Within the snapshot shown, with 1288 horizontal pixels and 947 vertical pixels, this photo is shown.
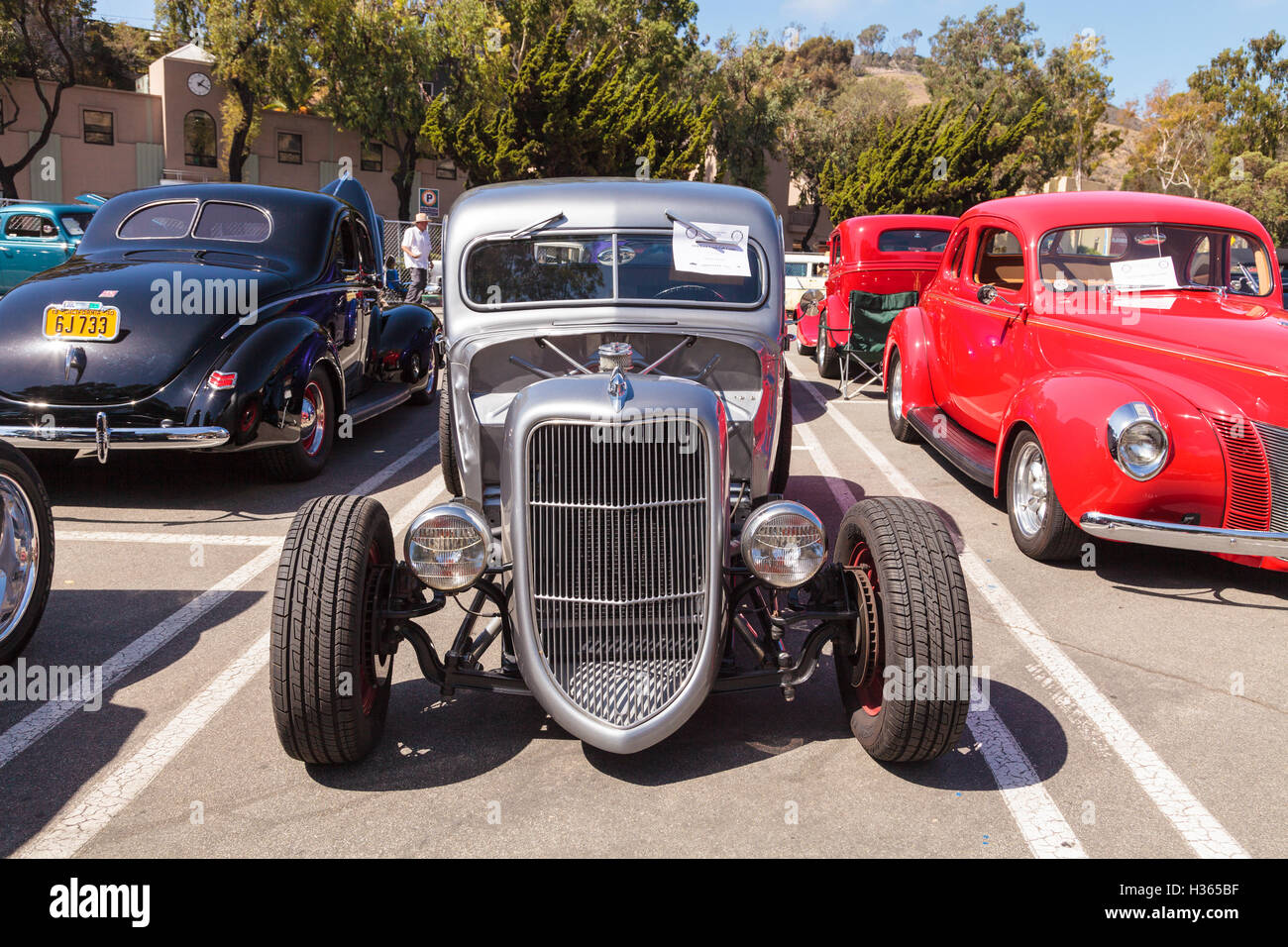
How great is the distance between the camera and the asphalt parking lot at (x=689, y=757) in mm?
2992

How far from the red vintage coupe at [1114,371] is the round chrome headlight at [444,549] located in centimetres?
312

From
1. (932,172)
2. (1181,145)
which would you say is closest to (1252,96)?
(1181,145)

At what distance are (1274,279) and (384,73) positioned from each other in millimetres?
32670

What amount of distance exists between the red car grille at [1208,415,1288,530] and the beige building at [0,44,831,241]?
33052 mm

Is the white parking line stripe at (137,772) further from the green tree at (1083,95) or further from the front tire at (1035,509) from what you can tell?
the green tree at (1083,95)

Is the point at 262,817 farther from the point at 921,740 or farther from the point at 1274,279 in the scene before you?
the point at 1274,279

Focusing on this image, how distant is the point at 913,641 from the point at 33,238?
16.7 metres

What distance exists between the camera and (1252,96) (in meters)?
54.3

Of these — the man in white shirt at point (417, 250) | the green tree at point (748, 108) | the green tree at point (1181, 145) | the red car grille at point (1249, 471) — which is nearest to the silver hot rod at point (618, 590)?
the red car grille at point (1249, 471)

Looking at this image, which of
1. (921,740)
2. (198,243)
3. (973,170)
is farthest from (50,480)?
(973,170)

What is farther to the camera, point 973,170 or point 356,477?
point 973,170

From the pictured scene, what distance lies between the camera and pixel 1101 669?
4.28m

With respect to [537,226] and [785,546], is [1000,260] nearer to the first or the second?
[537,226]

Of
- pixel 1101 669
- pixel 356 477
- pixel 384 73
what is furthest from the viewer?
pixel 384 73
